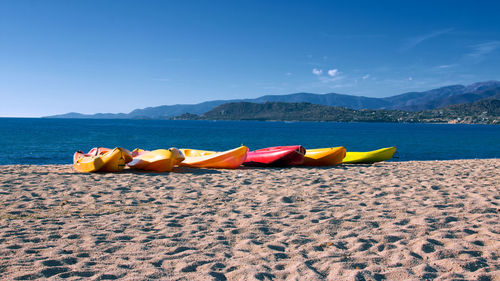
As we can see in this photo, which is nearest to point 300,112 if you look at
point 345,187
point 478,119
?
point 478,119

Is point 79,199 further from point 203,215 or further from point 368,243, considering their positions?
point 368,243

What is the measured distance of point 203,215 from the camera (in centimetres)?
525

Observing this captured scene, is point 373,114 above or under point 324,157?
above

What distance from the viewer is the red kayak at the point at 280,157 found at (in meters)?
11.5

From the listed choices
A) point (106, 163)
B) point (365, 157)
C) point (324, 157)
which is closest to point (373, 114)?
point (365, 157)

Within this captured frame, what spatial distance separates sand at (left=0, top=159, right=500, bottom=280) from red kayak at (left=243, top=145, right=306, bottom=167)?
3.57m

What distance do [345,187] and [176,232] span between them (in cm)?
434

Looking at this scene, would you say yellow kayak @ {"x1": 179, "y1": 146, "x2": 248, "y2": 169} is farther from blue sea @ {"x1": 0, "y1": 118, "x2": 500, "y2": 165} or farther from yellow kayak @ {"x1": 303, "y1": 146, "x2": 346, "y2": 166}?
blue sea @ {"x1": 0, "y1": 118, "x2": 500, "y2": 165}

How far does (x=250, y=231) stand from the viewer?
14.5 ft

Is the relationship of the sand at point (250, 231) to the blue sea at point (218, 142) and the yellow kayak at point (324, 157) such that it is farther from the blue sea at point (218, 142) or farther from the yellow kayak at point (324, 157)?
the blue sea at point (218, 142)

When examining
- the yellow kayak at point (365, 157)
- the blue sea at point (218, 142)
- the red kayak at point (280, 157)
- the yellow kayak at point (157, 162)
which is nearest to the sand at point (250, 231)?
the yellow kayak at point (157, 162)

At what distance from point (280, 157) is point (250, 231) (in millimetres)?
7187

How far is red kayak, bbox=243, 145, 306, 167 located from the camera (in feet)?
37.8

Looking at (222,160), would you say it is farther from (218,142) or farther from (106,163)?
(218,142)
